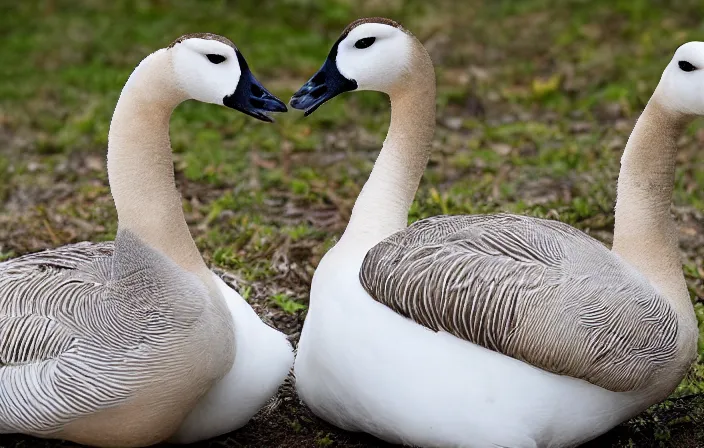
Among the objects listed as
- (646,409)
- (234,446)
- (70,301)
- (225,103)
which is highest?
(225,103)

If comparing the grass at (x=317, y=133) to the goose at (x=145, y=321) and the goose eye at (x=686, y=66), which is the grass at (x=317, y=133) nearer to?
the goose at (x=145, y=321)

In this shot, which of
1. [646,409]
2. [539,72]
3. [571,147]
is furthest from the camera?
[539,72]

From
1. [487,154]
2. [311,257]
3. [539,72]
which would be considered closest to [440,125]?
[487,154]

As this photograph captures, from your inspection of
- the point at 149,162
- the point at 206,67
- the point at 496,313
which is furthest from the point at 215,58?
the point at 496,313

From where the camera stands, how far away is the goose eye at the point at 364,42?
456 centimetres

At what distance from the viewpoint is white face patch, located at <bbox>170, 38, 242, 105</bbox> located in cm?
418

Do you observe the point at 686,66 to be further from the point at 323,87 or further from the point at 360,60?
the point at 323,87

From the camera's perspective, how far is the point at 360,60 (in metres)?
4.58

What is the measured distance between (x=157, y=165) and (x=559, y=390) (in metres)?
1.81

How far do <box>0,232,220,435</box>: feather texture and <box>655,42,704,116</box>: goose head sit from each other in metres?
2.04

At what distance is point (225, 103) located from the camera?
170 inches

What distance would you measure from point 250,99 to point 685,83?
174 centimetres

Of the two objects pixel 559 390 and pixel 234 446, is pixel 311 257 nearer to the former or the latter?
pixel 234 446

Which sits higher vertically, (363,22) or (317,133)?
(363,22)
